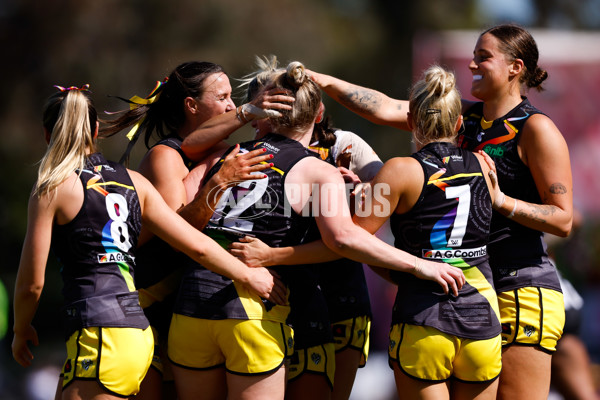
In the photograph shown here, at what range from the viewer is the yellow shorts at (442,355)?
356cm

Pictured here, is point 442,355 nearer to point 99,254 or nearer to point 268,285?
point 268,285

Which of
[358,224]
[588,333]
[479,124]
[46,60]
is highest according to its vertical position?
[46,60]

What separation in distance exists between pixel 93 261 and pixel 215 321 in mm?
645

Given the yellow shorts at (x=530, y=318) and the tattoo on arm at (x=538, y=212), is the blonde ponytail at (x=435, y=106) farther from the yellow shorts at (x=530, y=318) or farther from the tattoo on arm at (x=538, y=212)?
the yellow shorts at (x=530, y=318)

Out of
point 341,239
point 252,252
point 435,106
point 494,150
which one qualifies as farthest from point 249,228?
point 494,150

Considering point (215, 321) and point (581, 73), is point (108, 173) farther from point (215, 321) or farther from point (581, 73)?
point (581, 73)

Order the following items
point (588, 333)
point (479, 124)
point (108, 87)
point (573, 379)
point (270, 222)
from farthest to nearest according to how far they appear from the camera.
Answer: point (108, 87), point (588, 333), point (573, 379), point (479, 124), point (270, 222)

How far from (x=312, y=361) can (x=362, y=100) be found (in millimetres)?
1615

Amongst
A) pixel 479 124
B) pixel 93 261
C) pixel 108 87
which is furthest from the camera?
pixel 108 87

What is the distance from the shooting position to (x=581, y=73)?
11.9m

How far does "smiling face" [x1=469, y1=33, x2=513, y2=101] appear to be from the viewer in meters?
4.12

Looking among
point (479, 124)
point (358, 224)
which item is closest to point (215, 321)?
point (358, 224)

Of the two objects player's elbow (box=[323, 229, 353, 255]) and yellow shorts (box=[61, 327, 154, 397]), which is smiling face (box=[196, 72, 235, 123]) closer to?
player's elbow (box=[323, 229, 353, 255])

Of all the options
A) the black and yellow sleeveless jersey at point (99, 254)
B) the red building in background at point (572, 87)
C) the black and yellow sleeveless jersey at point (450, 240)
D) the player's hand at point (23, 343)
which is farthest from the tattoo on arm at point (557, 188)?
the red building in background at point (572, 87)
